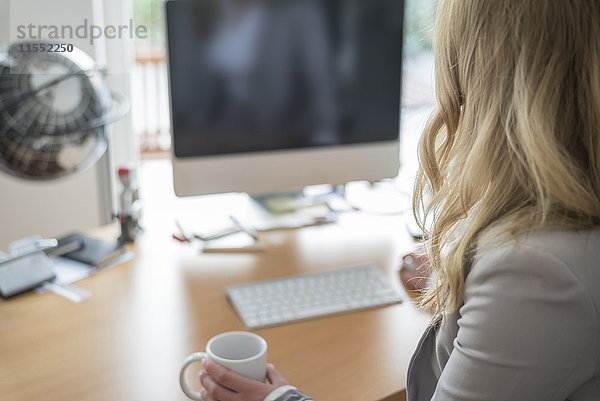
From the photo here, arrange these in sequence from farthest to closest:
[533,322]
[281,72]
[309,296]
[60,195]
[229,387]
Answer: [60,195], [281,72], [309,296], [229,387], [533,322]

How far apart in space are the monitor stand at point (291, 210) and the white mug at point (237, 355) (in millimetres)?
582

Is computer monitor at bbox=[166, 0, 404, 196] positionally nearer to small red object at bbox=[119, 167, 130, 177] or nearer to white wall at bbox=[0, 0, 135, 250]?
small red object at bbox=[119, 167, 130, 177]

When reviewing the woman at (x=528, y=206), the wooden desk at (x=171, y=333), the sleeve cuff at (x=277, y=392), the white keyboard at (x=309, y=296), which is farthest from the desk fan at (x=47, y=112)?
the woman at (x=528, y=206)

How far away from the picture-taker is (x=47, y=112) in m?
1.14

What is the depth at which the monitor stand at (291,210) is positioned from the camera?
1449mm

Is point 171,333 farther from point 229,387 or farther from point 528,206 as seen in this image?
point 528,206

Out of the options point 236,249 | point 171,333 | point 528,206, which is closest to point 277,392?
point 171,333

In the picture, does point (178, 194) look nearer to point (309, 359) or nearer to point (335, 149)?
point (335, 149)

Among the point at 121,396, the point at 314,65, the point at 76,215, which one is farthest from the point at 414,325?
the point at 76,215

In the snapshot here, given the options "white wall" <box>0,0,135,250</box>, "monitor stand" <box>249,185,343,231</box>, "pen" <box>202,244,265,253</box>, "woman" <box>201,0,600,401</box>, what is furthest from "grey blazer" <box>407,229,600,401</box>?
"white wall" <box>0,0,135,250</box>

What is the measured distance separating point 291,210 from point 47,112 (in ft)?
1.99

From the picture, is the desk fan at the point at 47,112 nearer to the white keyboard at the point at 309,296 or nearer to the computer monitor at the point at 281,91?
the computer monitor at the point at 281,91

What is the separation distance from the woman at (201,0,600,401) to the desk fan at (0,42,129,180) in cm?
75

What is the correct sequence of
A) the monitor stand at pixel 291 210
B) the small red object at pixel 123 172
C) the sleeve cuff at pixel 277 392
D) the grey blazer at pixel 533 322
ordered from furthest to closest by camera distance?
the monitor stand at pixel 291 210 < the small red object at pixel 123 172 < the sleeve cuff at pixel 277 392 < the grey blazer at pixel 533 322
